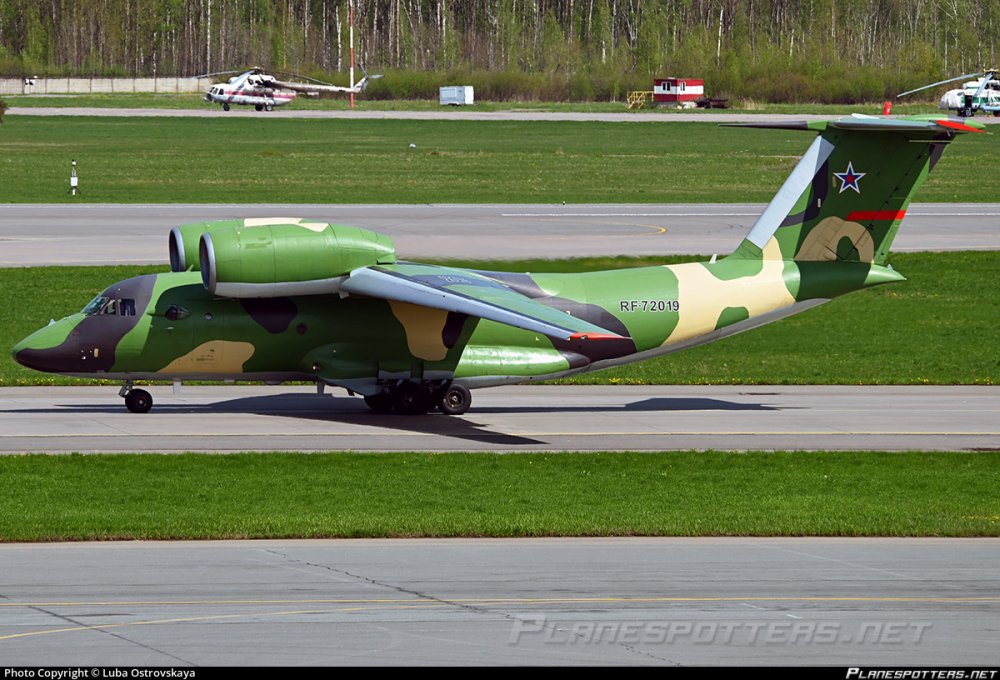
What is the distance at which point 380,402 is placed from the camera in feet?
95.8

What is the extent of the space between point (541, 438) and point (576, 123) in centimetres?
8953

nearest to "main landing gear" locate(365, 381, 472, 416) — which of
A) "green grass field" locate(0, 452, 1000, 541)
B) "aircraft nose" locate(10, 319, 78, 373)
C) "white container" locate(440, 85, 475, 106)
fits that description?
"green grass field" locate(0, 452, 1000, 541)

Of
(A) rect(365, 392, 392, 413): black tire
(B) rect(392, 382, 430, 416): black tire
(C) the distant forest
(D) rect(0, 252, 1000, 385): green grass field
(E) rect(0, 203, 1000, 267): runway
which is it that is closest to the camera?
(B) rect(392, 382, 430, 416): black tire

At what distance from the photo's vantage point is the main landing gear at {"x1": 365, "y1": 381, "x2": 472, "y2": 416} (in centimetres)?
2891

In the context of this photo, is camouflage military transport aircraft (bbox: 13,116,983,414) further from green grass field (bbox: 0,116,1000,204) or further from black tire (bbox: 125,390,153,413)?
green grass field (bbox: 0,116,1000,204)

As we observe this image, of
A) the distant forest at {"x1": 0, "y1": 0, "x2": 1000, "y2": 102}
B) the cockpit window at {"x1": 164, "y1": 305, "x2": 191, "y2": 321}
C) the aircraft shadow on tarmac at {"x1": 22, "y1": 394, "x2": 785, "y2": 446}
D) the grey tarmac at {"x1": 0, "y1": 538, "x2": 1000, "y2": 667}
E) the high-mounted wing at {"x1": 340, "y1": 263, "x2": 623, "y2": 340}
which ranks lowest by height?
the aircraft shadow on tarmac at {"x1": 22, "y1": 394, "x2": 785, "y2": 446}

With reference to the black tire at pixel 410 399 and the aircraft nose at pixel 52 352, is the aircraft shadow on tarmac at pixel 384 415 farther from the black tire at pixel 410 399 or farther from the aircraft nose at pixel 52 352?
the aircraft nose at pixel 52 352

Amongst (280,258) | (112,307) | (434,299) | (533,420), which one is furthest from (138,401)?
(533,420)

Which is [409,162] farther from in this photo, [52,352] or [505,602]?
[505,602]

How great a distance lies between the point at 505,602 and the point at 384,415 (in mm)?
13870

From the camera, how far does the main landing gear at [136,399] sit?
1133 inches

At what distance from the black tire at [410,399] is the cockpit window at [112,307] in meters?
5.30

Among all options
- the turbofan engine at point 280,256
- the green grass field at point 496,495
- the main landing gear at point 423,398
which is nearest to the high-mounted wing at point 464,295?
the turbofan engine at point 280,256

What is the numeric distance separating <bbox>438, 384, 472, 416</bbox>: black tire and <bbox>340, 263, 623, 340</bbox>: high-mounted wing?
2.27 meters
